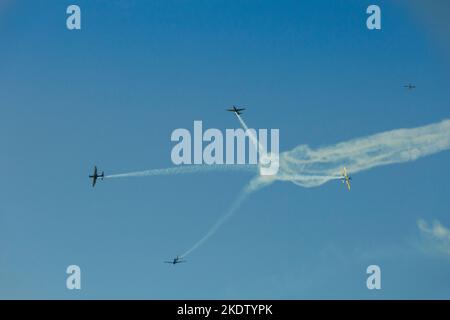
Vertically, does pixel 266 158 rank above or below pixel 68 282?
above

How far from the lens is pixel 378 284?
273 ft
